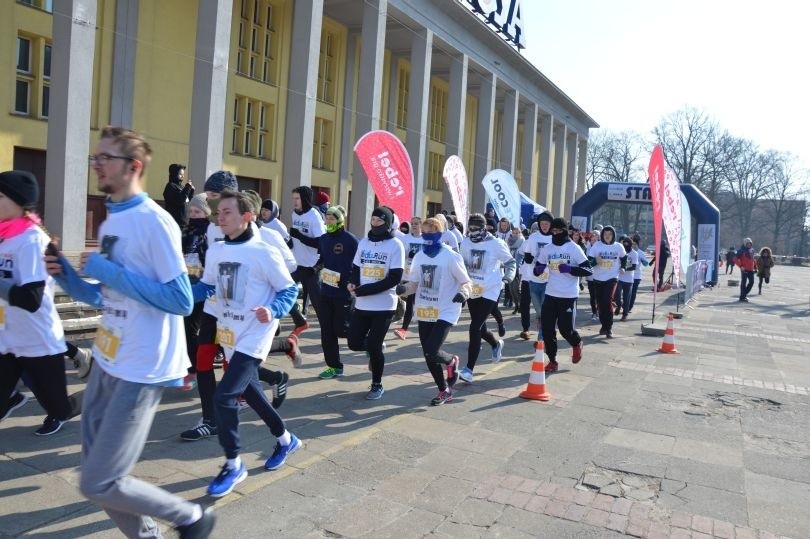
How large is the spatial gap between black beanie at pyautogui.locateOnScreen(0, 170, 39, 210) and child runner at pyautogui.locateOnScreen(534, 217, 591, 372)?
6016 millimetres

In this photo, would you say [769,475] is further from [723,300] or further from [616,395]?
[723,300]

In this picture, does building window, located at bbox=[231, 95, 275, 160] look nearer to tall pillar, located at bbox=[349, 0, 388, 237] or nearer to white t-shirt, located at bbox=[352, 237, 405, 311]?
tall pillar, located at bbox=[349, 0, 388, 237]

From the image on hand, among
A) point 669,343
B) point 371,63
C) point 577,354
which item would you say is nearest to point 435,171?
point 371,63

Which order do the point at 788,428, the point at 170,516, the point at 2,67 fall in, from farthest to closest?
1. the point at 2,67
2. the point at 788,428
3. the point at 170,516

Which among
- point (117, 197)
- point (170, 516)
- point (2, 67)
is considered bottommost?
point (170, 516)

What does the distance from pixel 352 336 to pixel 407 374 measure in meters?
1.39

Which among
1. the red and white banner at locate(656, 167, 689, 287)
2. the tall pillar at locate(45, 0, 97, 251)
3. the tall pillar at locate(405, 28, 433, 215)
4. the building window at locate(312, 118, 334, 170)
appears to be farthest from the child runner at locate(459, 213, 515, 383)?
the building window at locate(312, 118, 334, 170)

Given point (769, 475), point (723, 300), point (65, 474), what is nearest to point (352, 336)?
point (65, 474)

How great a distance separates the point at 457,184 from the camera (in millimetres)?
14688

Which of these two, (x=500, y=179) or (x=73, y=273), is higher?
(x=500, y=179)

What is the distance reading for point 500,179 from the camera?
649 inches

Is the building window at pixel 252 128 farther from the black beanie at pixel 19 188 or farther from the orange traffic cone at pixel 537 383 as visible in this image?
the black beanie at pixel 19 188

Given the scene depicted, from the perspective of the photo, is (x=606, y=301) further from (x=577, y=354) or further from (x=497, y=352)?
(x=497, y=352)

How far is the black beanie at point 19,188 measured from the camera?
12.6 ft
